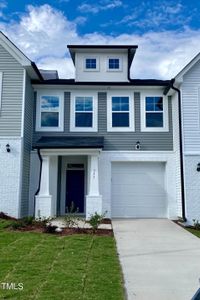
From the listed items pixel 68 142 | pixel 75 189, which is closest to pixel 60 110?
pixel 68 142

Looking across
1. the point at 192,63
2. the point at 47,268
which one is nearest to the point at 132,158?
the point at 192,63

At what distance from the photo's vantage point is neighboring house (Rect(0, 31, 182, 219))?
582 inches

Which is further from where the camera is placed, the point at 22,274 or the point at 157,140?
the point at 157,140

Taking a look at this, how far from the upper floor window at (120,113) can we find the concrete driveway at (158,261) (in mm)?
4972

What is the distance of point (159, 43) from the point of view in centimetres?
1598

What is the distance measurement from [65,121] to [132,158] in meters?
3.43

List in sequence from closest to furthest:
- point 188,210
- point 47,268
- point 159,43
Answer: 1. point 47,268
2. point 188,210
3. point 159,43

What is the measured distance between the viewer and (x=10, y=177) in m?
13.2

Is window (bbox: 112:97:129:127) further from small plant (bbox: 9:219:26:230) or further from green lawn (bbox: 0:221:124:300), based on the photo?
green lawn (bbox: 0:221:124:300)

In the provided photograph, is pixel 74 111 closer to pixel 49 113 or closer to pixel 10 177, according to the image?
pixel 49 113

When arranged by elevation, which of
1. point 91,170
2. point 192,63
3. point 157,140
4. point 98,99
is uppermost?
point 192,63

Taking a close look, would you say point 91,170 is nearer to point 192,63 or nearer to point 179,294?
point 192,63

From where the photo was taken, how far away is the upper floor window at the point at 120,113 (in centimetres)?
1523

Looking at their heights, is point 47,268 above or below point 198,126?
below
